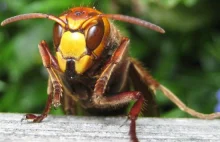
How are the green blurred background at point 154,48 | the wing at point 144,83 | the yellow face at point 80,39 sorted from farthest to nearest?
the green blurred background at point 154,48 < the wing at point 144,83 < the yellow face at point 80,39

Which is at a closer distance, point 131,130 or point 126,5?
point 131,130

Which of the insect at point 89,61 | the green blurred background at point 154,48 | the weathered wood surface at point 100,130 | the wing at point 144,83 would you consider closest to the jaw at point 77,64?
the insect at point 89,61

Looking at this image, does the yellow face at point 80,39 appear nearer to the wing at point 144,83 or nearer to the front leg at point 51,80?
the front leg at point 51,80

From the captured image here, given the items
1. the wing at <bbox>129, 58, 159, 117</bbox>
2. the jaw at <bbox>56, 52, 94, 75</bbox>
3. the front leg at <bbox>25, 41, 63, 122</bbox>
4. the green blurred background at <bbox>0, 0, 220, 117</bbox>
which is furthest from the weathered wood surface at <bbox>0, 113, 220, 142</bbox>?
the green blurred background at <bbox>0, 0, 220, 117</bbox>

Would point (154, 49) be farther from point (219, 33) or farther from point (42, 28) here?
point (42, 28)

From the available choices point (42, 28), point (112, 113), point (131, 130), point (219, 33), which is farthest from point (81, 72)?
point (219, 33)

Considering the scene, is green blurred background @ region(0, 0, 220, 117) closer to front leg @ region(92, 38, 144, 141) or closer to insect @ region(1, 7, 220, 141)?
insect @ region(1, 7, 220, 141)

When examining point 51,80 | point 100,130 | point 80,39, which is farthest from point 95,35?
point 100,130
